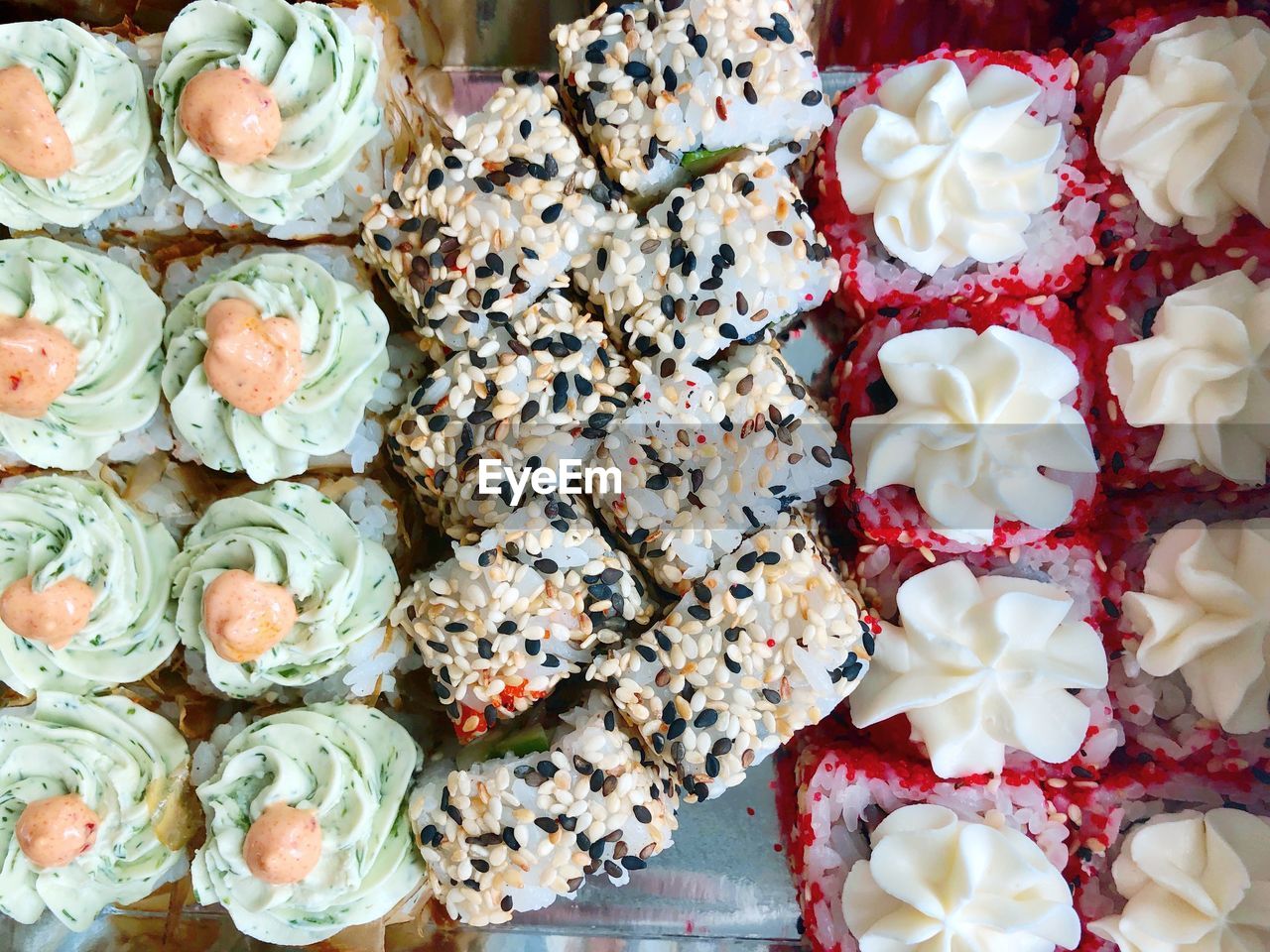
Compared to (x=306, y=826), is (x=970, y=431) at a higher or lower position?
higher

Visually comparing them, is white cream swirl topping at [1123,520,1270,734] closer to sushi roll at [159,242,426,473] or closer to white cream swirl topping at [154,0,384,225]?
sushi roll at [159,242,426,473]

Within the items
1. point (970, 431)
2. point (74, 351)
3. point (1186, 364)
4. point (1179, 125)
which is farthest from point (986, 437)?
point (74, 351)

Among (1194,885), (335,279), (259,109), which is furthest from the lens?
(335,279)

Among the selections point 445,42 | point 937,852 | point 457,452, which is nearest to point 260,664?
point 457,452

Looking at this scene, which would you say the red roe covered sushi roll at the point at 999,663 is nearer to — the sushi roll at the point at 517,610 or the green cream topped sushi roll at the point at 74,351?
the sushi roll at the point at 517,610

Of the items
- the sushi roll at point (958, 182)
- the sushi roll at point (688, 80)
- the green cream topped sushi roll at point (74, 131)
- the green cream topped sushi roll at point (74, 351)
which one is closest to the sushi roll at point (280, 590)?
the green cream topped sushi roll at point (74, 351)

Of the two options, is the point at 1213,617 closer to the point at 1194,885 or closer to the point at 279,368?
the point at 1194,885
